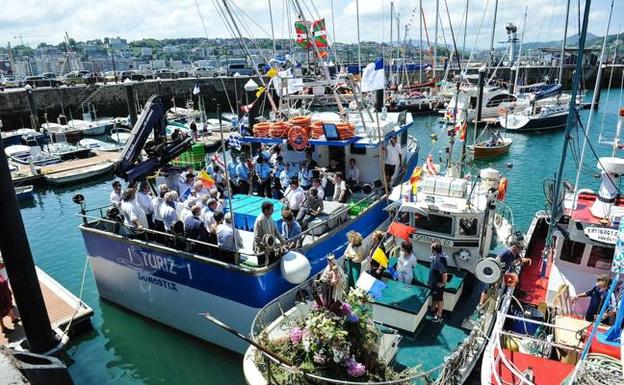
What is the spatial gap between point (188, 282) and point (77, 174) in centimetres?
1985

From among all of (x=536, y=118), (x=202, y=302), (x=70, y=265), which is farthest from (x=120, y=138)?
(x=536, y=118)

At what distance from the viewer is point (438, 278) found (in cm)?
876

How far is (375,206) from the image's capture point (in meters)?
12.2

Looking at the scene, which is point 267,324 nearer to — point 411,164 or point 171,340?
point 171,340

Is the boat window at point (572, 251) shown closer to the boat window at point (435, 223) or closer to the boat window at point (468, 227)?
the boat window at point (468, 227)

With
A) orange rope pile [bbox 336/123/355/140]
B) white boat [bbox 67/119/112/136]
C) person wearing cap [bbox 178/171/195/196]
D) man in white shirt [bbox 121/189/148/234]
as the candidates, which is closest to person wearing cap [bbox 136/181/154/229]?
Answer: man in white shirt [bbox 121/189/148/234]

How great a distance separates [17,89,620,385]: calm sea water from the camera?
31.8 feet

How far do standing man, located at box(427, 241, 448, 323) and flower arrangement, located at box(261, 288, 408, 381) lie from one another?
268cm

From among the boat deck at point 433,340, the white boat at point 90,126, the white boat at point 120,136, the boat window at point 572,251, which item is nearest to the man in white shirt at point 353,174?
the boat deck at point 433,340

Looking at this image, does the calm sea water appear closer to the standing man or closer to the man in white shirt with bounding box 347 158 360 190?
the standing man

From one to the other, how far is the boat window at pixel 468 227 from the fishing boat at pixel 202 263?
272 centimetres

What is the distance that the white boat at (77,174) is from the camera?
2508 cm

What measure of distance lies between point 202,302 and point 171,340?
186 cm

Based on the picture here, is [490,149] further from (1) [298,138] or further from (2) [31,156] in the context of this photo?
(2) [31,156]
